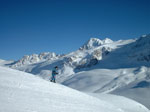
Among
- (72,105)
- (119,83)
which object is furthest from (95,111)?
(119,83)

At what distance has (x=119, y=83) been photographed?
52562mm

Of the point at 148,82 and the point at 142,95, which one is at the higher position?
the point at 148,82

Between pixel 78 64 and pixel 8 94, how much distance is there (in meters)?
109

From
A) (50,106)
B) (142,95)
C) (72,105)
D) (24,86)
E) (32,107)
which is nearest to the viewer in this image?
(32,107)

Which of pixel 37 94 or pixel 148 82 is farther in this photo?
pixel 148 82

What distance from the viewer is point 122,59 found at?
9950 cm

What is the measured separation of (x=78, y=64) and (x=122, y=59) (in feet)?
102

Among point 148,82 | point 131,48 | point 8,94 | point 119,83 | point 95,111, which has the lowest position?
point 95,111

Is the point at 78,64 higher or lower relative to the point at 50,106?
higher

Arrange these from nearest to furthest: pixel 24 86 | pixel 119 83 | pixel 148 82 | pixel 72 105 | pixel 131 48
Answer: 1. pixel 72 105
2. pixel 24 86
3. pixel 148 82
4. pixel 119 83
5. pixel 131 48

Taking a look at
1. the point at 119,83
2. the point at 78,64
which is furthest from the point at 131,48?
the point at 119,83

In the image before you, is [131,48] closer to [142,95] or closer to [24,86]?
[142,95]

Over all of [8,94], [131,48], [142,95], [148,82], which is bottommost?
[8,94]

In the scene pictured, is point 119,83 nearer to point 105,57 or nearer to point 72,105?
point 72,105
